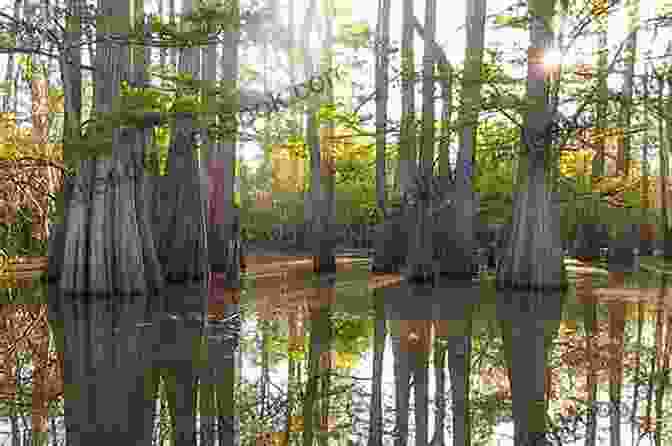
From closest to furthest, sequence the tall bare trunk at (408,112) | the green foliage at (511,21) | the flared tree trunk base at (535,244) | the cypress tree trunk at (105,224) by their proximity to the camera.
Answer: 1. the cypress tree trunk at (105,224)
2. the flared tree trunk base at (535,244)
3. the green foliage at (511,21)
4. the tall bare trunk at (408,112)

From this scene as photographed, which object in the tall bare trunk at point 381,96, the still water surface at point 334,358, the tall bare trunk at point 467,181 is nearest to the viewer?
the still water surface at point 334,358

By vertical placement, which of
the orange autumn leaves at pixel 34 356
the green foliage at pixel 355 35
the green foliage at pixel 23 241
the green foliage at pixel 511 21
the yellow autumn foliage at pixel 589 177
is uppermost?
the green foliage at pixel 355 35

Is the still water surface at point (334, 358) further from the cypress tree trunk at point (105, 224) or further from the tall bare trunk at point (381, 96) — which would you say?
the tall bare trunk at point (381, 96)

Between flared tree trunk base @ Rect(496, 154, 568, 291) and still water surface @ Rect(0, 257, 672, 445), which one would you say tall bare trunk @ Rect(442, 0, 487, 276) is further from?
still water surface @ Rect(0, 257, 672, 445)

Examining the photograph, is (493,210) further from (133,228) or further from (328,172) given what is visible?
(133,228)

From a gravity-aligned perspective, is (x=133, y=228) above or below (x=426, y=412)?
above

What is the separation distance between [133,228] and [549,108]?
7374 millimetres

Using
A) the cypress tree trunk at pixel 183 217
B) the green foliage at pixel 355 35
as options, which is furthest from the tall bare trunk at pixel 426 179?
the green foliage at pixel 355 35

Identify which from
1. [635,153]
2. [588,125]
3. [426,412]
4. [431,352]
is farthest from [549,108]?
[635,153]

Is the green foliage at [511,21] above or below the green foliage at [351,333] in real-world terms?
above

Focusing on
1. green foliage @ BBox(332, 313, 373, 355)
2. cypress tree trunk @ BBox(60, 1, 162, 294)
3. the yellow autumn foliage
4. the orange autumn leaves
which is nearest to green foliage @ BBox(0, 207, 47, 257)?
cypress tree trunk @ BBox(60, 1, 162, 294)

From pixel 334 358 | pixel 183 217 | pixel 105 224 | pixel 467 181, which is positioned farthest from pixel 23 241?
pixel 334 358

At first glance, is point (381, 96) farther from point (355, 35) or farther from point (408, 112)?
point (355, 35)

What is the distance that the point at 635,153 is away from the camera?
2817cm
